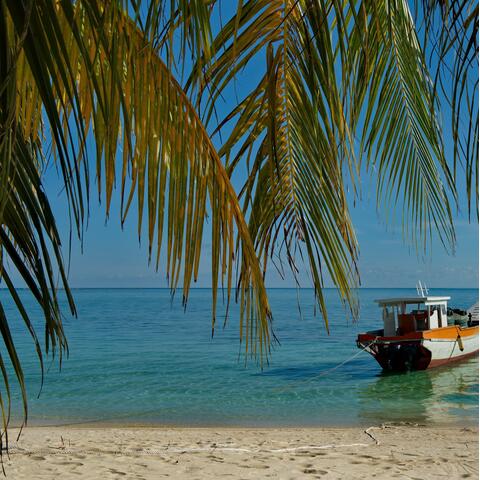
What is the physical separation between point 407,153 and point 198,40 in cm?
100

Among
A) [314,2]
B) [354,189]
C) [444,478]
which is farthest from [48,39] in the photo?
[444,478]

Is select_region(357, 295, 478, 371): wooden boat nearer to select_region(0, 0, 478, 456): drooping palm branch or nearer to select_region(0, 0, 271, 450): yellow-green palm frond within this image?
select_region(0, 0, 478, 456): drooping palm branch

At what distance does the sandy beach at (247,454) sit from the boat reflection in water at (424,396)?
2112 millimetres

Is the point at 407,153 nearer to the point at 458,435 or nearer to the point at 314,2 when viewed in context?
the point at 314,2

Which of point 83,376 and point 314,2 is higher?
point 314,2

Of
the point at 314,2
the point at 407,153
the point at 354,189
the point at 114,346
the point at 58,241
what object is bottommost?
the point at 114,346

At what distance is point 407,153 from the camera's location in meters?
2.05

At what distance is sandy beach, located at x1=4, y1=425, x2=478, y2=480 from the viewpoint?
7.16 metres

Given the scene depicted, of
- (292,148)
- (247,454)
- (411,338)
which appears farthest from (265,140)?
(411,338)

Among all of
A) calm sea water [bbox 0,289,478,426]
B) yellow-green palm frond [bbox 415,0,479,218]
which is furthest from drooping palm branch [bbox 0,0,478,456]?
calm sea water [bbox 0,289,478,426]

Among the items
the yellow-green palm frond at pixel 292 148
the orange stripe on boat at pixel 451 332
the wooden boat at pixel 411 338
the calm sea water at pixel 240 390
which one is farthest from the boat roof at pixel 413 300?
the yellow-green palm frond at pixel 292 148

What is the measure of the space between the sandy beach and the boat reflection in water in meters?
2.11

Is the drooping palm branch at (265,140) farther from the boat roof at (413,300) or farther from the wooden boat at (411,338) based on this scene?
the wooden boat at (411,338)

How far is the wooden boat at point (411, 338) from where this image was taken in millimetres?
17938
